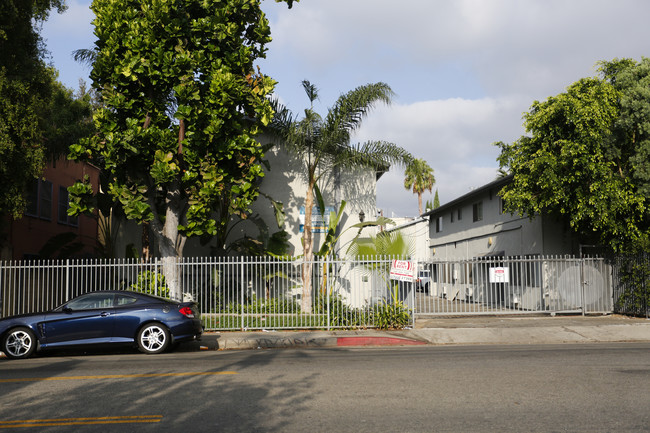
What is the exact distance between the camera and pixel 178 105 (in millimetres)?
16109

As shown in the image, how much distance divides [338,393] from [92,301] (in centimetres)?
720

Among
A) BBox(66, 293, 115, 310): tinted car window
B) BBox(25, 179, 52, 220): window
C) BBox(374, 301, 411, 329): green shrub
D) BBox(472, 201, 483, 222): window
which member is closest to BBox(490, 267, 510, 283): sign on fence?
BBox(374, 301, 411, 329): green shrub

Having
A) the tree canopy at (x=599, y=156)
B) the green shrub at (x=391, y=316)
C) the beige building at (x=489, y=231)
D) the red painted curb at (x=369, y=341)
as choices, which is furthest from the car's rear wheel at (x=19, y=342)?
the beige building at (x=489, y=231)

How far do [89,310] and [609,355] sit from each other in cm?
1032

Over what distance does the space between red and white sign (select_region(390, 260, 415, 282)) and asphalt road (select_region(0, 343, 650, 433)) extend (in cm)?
448

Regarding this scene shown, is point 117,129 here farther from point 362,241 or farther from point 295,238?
point 362,241

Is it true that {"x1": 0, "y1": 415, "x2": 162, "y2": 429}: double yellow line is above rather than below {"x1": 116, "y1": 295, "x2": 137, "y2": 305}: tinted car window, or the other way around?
Result: below

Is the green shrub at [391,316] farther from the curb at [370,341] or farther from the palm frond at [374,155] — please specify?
the palm frond at [374,155]

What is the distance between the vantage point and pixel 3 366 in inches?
422

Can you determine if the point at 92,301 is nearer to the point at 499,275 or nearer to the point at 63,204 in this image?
the point at 499,275

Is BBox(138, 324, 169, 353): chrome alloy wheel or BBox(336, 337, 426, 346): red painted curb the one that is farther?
BBox(336, 337, 426, 346): red painted curb

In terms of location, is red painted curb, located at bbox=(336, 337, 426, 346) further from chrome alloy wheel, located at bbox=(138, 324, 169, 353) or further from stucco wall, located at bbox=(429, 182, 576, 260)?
stucco wall, located at bbox=(429, 182, 576, 260)

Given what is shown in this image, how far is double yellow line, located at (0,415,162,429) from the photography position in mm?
5898

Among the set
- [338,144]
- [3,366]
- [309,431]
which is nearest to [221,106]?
[338,144]
